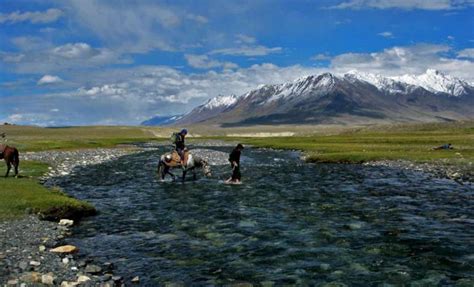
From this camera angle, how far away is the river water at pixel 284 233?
14.6 m

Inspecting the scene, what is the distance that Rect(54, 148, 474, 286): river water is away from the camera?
14.6m

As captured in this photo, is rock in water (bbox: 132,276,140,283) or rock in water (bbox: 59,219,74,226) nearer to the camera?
rock in water (bbox: 132,276,140,283)

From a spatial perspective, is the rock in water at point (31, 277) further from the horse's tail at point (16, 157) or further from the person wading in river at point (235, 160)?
the horse's tail at point (16, 157)

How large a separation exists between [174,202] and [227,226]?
7290 mm

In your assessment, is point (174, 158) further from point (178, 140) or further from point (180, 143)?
point (178, 140)

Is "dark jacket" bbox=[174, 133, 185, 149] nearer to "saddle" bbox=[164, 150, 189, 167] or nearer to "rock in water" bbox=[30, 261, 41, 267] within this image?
"saddle" bbox=[164, 150, 189, 167]

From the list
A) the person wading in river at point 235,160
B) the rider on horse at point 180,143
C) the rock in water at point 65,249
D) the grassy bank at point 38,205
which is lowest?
the rock in water at point 65,249

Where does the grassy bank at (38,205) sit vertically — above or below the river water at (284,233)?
above

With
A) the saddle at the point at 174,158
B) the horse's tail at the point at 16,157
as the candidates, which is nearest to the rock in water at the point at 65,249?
the saddle at the point at 174,158

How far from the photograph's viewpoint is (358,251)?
55.0 feet

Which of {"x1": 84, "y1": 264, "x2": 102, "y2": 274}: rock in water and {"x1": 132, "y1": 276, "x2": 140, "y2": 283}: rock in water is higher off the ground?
{"x1": 84, "y1": 264, "x2": 102, "y2": 274}: rock in water

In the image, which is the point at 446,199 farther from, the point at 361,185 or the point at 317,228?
the point at 317,228

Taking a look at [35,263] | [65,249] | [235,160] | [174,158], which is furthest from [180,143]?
[35,263]

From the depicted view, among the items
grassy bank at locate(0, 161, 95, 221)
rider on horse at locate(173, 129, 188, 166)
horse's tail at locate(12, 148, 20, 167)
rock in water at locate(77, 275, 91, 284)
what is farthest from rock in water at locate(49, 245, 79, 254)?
horse's tail at locate(12, 148, 20, 167)
